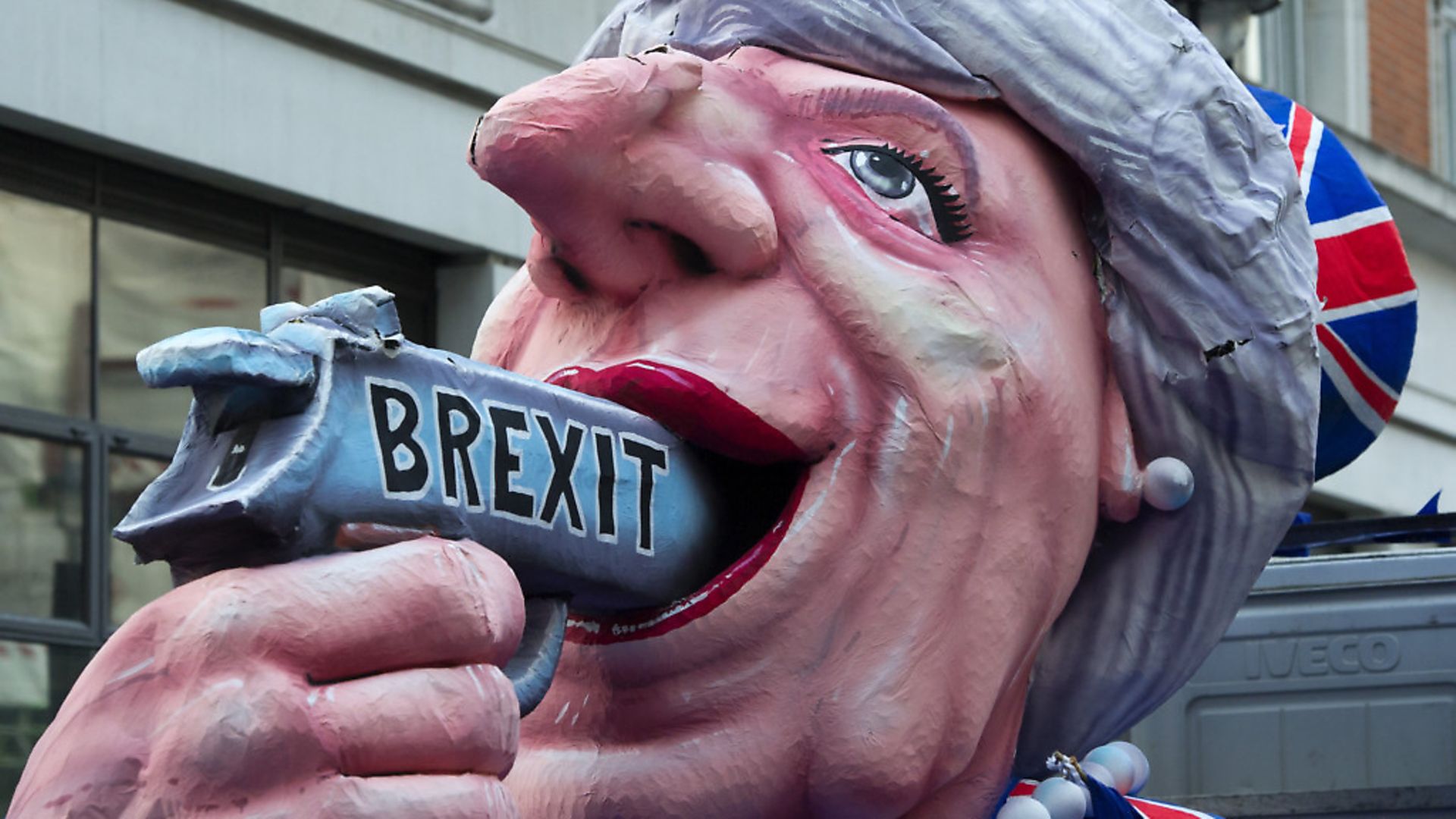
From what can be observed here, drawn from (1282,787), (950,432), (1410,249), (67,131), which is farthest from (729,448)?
(1410,249)

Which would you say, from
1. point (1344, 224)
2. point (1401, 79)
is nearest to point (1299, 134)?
point (1344, 224)

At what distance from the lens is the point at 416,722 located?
1.39m

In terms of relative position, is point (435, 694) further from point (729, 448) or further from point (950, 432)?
point (950, 432)

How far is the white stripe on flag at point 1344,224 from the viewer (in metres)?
2.61

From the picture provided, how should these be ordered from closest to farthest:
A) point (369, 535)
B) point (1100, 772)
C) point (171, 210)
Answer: point (369, 535)
point (1100, 772)
point (171, 210)

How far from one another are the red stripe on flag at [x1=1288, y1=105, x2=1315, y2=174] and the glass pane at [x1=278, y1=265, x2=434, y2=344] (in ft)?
11.2

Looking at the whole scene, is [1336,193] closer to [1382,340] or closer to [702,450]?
[1382,340]

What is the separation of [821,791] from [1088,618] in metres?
0.36

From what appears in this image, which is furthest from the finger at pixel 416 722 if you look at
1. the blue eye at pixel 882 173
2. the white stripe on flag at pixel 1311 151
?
the white stripe on flag at pixel 1311 151

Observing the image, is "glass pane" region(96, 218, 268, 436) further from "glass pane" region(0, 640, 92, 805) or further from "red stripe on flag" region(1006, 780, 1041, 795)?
"red stripe on flag" region(1006, 780, 1041, 795)

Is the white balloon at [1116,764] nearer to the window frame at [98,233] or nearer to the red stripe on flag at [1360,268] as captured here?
the red stripe on flag at [1360,268]

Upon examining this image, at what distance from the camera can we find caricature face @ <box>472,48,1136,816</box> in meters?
1.75

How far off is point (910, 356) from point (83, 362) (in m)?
4.18

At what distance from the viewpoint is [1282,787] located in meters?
3.24
